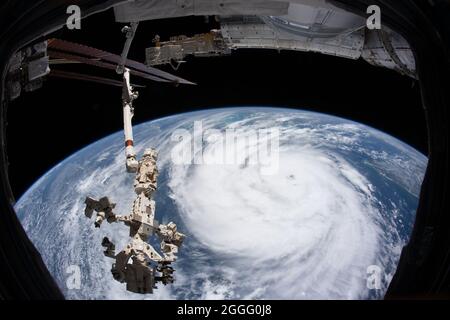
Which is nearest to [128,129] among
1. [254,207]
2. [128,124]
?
[128,124]

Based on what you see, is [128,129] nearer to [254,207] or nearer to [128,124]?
[128,124]

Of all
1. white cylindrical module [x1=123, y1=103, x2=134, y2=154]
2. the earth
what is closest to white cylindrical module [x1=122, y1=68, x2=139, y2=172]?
white cylindrical module [x1=123, y1=103, x2=134, y2=154]

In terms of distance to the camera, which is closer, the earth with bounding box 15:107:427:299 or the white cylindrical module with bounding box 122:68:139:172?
the white cylindrical module with bounding box 122:68:139:172

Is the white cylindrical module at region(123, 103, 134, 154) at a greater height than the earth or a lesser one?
greater

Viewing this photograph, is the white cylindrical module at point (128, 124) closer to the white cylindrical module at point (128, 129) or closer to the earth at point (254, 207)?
the white cylindrical module at point (128, 129)

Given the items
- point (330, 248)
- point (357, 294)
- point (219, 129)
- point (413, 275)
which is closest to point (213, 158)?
point (219, 129)

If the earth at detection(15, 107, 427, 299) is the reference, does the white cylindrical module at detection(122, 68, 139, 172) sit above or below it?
above

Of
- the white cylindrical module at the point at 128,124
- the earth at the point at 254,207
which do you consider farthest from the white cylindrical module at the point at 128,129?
the earth at the point at 254,207

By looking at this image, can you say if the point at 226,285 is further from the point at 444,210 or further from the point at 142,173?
the point at 444,210

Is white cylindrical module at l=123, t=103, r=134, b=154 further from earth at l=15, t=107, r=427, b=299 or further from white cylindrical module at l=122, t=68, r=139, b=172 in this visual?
earth at l=15, t=107, r=427, b=299
